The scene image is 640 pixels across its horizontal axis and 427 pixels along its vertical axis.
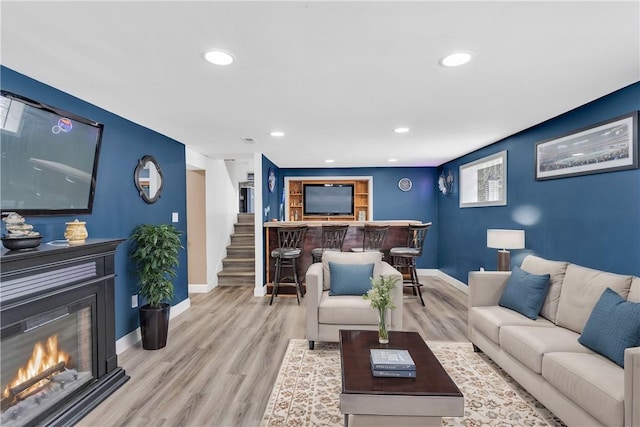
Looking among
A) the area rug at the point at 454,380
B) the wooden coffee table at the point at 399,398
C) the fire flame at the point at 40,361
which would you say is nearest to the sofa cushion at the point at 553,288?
the area rug at the point at 454,380

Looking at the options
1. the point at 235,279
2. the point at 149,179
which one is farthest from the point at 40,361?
the point at 235,279

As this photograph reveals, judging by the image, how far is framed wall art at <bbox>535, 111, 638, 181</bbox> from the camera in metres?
2.52

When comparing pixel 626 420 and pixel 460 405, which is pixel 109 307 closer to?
pixel 460 405

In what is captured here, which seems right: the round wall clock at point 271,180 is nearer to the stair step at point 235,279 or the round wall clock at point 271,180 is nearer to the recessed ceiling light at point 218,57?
the stair step at point 235,279

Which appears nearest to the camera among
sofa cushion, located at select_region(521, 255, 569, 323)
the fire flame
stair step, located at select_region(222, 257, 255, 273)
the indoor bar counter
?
the fire flame

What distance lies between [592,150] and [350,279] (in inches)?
97.7

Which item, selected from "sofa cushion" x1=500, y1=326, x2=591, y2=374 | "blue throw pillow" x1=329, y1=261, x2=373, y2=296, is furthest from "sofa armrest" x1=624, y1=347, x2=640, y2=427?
"blue throw pillow" x1=329, y1=261, x2=373, y2=296

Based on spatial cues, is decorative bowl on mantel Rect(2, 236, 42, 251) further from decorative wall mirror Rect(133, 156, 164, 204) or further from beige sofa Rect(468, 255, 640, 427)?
beige sofa Rect(468, 255, 640, 427)

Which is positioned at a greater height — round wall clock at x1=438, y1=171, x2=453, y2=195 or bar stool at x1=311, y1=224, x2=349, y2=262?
round wall clock at x1=438, y1=171, x2=453, y2=195

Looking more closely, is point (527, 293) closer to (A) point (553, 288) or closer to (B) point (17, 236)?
(A) point (553, 288)

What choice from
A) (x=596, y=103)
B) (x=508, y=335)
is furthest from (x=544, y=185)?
(x=508, y=335)

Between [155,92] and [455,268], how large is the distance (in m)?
5.37

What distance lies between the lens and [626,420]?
1.55 meters

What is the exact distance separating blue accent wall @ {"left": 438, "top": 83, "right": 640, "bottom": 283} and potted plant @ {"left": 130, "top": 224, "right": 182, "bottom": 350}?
392cm
